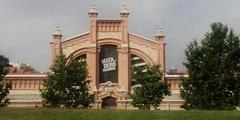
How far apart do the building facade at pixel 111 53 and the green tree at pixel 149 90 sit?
46.4 ft

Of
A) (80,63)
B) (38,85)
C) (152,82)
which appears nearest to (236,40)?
(152,82)

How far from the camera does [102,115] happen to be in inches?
1005

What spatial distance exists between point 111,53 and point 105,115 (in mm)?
33953

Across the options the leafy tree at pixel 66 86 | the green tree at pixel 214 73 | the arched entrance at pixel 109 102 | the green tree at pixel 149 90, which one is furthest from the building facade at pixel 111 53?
the green tree at pixel 214 73

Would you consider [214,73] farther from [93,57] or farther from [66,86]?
[93,57]

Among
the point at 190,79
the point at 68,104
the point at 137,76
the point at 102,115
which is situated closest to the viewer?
the point at 102,115

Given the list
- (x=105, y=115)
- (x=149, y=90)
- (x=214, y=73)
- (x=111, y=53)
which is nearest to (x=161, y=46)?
(x=111, y=53)

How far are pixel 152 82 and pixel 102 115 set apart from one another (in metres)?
18.2

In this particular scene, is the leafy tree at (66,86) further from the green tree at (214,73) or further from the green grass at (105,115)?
the green grass at (105,115)

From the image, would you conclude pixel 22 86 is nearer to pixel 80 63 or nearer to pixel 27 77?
pixel 27 77

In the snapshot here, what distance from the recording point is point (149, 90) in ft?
140

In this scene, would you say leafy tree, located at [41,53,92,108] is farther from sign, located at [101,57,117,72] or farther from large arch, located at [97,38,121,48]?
large arch, located at [97,38,121,48]

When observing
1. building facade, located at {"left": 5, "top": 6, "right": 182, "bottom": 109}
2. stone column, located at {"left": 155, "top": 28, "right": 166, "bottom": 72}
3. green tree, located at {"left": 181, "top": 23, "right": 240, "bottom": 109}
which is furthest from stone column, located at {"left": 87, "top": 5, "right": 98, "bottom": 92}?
green tree, located at {"left": 181, "top": 23, "right": 240, "bottom": 109}

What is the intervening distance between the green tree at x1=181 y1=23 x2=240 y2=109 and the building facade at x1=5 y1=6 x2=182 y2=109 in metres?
21.5
